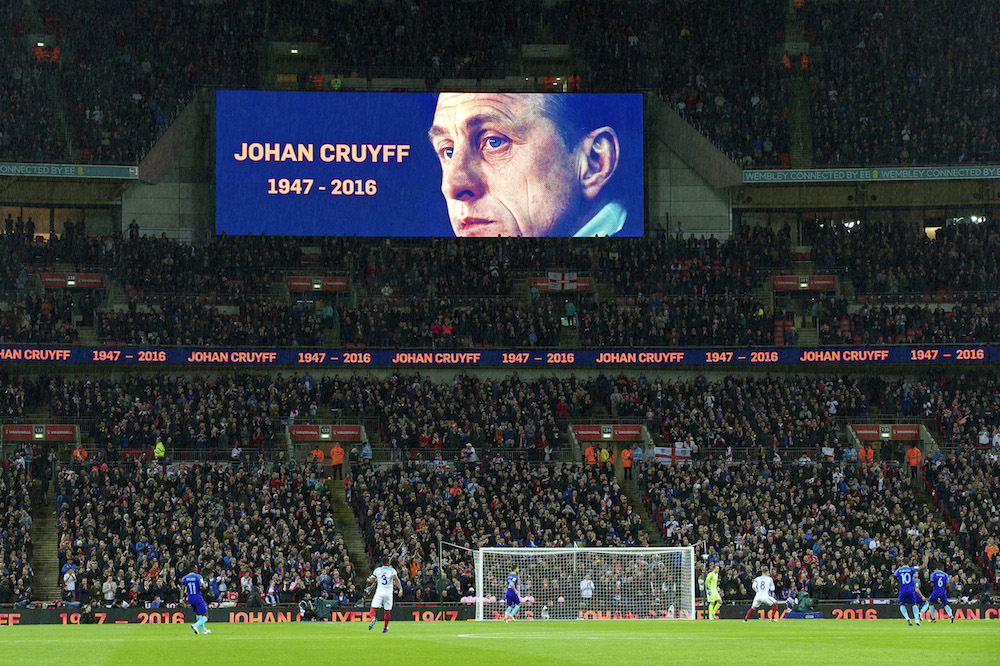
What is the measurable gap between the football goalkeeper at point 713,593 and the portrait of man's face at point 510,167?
21527 mm

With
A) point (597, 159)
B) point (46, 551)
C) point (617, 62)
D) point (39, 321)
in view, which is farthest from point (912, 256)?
point (46, 551)

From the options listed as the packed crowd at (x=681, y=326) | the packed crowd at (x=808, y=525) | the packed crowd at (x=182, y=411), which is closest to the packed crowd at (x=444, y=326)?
the packed crowd at (x=681, y=326)

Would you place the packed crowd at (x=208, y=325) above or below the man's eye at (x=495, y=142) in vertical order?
below

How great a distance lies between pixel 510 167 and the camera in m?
54.6

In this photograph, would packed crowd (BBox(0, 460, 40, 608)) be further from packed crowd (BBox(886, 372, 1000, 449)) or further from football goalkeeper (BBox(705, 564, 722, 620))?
packed crowd (BBox(886, 372, 1000, 449))

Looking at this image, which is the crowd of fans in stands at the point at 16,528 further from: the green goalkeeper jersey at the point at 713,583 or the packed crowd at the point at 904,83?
the packed crowd at the point at 904,83

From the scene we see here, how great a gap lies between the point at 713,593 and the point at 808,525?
7559mm

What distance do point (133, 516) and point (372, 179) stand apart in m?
18.9

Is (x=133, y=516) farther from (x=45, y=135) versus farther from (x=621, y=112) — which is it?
(x=621, y=112)

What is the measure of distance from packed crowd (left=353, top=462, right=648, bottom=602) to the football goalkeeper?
4.46 metres

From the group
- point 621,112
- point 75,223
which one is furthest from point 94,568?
point 621,112

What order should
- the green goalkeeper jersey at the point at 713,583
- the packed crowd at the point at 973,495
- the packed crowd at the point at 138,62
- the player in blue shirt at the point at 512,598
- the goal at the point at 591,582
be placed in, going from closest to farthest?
the player in blue shirt at the point at 512,598, the green goalkeeper jersey at the point at 713,583, the goal at the point at 591,582, the packed crowd at the point at 973,495, the packed crowd at the point at 138,62

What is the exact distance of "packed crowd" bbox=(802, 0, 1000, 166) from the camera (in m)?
54.0

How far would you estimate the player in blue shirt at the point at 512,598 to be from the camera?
34.4 meters
